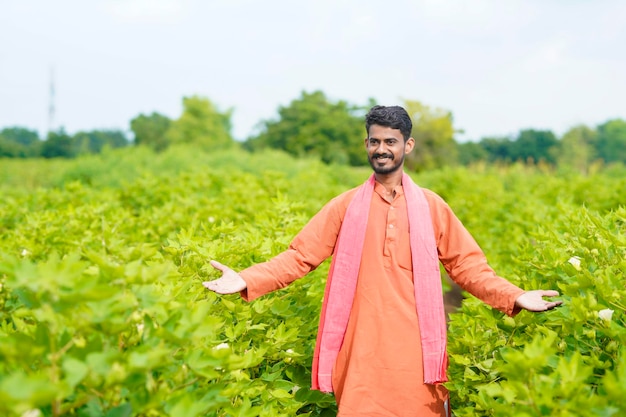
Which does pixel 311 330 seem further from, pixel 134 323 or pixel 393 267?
pixel 134 323

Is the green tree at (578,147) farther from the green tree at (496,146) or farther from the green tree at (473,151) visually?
the green tree at (473,151)

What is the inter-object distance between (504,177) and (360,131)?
3998 centimetres

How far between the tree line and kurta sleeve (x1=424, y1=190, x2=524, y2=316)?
1154 inches

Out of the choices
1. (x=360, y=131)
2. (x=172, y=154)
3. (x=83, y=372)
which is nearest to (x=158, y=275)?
(x=83, y=372)

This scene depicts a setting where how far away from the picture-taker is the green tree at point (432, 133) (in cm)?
5062

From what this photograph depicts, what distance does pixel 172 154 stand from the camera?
794 inches

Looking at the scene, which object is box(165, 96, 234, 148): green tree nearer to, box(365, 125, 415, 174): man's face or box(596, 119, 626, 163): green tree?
box(596, 119, 626, 163): green tree

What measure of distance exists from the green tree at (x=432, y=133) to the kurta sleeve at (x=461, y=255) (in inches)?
1885

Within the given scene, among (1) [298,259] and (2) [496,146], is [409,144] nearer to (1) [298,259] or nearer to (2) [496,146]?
(1) [298,259]

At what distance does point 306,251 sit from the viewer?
2.94m

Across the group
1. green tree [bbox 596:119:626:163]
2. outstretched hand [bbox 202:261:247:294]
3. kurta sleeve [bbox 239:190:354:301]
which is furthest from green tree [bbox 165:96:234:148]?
outstretched hand [bbox 202:261:247:294]

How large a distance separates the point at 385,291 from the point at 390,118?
795mm

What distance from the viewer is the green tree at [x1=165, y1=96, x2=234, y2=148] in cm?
6412

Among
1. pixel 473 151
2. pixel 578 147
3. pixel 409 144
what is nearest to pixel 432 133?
pixel 578 147
